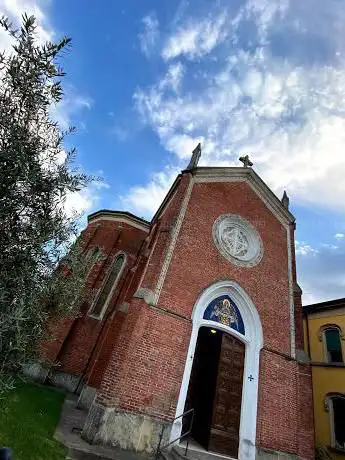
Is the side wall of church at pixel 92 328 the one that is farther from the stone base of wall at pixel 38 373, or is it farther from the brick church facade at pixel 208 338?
the stone base of wall at pixel 38 373

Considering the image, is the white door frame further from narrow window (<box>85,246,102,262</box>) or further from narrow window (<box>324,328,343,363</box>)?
narrow window (<box>324,328,343,363</box>)

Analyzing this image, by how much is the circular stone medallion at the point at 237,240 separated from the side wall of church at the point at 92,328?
3.97 metres

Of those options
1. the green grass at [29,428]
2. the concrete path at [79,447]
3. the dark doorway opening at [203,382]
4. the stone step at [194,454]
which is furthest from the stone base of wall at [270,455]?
the green grass at [29,428]

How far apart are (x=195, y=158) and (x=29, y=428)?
1107 centimetres

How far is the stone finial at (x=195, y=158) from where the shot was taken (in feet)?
42.5

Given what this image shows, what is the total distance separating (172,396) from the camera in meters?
8.60

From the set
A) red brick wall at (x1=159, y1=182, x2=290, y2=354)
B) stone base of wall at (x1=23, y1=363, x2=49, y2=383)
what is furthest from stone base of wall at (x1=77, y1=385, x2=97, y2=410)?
red brick wall at (x1=159, y1=182, x2=290, y2=354)

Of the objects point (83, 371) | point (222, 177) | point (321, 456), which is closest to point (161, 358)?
point (83, 371)

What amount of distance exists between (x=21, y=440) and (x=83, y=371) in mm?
8344

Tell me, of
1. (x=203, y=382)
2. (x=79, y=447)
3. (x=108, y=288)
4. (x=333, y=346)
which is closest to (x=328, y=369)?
(x=333, y=346)

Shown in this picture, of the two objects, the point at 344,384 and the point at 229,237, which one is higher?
the point at 229,237

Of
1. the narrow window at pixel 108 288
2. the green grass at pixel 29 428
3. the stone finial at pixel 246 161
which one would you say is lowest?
the green grass at pixel 29 428

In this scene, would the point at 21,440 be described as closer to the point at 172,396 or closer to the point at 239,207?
the point at 172,396

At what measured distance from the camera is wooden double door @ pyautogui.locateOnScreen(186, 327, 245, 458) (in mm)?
9219
